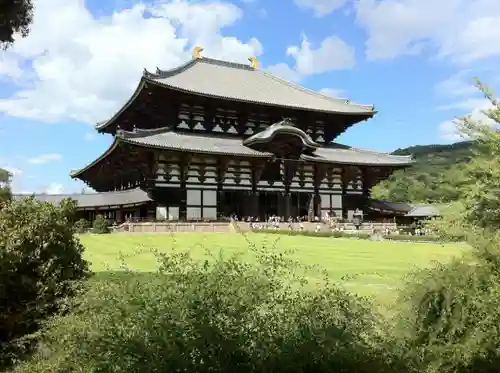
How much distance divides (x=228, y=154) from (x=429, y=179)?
257ft

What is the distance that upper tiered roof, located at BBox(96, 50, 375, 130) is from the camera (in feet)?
130

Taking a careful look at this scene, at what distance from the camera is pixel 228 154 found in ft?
123

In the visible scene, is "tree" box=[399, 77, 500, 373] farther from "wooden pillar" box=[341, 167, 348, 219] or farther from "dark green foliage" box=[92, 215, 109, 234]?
"wooden pillar" box=[341, 167, 348, 219]

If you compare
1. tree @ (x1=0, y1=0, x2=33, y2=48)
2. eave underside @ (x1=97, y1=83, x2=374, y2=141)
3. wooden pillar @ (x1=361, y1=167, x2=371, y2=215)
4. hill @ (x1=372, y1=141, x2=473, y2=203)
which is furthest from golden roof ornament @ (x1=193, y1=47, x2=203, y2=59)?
tree @ (x1=0, y1=0, x2=33, y2=48)

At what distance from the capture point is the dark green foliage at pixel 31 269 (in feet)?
28.2

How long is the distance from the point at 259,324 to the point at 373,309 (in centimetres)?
211

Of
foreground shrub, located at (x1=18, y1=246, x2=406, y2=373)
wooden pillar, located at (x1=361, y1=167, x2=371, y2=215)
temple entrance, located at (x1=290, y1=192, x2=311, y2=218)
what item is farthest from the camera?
wooden pillar, located at (x1=361, y1=167, x2=371, y2=215)

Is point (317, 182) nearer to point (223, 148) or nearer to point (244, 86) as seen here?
point (223, 148)

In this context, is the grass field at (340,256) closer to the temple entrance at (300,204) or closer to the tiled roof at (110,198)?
the tiled roof at (110,198)

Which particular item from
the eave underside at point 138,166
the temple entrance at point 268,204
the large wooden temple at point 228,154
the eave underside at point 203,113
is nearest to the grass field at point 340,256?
the eave underside at point 138,166

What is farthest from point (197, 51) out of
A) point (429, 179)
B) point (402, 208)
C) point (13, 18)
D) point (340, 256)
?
point (429, 179)

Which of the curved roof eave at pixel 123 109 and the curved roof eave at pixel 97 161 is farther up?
the curved roof eave at pixel 123 109

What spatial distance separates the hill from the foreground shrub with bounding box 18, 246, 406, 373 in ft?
16.8

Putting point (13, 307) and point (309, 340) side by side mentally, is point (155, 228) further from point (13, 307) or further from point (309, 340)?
point (309, 340)
